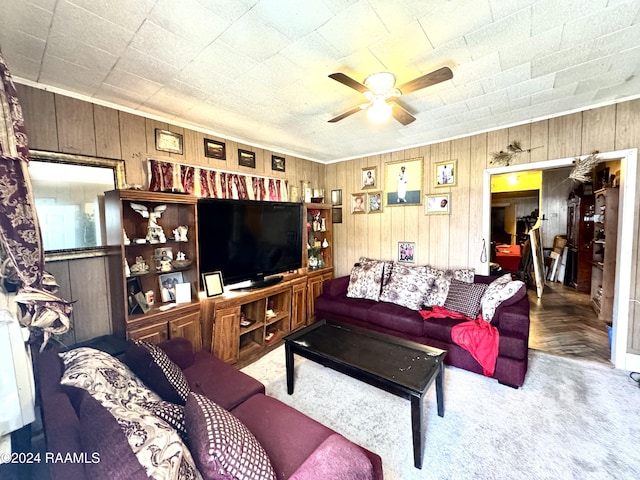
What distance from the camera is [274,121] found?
271 cm

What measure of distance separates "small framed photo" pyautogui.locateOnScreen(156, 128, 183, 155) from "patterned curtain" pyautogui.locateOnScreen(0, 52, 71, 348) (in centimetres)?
136

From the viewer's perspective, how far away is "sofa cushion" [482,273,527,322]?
2.54 metres

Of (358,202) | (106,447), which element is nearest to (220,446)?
(106,447)

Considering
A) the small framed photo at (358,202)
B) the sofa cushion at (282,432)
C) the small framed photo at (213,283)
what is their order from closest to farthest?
1. the sofa cushion at (282,432)
2. the small framed photo at (213,283)
3. the small framed photo at (358,202)

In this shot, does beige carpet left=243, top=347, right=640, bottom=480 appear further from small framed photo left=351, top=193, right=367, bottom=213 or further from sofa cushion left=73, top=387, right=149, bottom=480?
small framed photo left=351, top=193, right=367, bottom=213

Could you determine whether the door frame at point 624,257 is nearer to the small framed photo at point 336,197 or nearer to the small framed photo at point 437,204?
the small framed photo at point 437,204

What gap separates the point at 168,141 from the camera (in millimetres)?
2619

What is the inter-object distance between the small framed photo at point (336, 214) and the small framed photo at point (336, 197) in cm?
9

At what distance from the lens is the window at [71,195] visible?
1929mm

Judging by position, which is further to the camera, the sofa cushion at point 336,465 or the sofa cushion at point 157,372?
the sofa cushion at point 157,372

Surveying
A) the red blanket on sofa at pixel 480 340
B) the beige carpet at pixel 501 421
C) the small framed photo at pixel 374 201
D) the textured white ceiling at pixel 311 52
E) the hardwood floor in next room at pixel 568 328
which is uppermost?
the textured white ceiling at pixel 311 52

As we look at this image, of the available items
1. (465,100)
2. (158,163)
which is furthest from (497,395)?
(158,163)

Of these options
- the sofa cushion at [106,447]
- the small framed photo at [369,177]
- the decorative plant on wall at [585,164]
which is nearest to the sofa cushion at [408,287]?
the small framed photo at [369,177]

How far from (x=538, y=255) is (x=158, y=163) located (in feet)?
21.4
